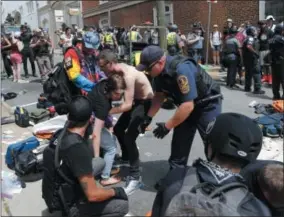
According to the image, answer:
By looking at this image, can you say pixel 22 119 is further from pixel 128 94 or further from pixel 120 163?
pixel 128 94

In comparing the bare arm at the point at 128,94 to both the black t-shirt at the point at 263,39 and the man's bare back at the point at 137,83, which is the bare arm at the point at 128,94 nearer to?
the man's bare back at the point at 137,83

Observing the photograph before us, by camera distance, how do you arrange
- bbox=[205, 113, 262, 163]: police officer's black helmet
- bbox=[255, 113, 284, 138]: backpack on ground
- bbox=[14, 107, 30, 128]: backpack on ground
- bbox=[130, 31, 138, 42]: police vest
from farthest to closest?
bbox=[130, 31, 138, 42]: police vest
bbox=[14, 107, 30, 128]: backpack on ground
bbox=[255, 113, 284, 138]: backpack on ground
bbox=[205, 113, 262, 163]: police officer's black helmet

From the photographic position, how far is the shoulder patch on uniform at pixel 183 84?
3084 millimetres

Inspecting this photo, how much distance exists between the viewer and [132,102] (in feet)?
12.7

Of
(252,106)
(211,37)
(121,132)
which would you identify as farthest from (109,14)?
(121,132)

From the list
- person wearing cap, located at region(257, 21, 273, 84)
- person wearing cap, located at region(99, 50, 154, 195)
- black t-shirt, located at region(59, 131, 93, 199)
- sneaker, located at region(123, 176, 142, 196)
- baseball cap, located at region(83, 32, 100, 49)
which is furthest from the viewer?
person wearing cap, located at region(257, 21, 273, 84)

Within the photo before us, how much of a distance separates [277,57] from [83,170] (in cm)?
608

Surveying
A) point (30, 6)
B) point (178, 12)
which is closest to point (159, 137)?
point (178, 12)

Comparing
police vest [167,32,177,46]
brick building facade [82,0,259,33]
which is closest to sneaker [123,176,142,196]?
police vest [167,32,177,46]

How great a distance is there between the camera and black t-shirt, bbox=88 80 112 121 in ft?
12.1

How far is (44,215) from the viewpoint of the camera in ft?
11.7

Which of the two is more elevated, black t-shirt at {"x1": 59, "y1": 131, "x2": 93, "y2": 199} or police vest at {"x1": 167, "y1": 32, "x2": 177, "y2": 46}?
police vest at {"x1": 167, "y1": 32, "x2": 177, "y2": 46}

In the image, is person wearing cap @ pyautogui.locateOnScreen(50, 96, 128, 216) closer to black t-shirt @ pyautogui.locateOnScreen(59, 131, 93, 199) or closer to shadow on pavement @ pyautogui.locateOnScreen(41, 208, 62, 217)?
black t-shirt @ pyautogui.locateOnScreen(59, 131, 93, 199)

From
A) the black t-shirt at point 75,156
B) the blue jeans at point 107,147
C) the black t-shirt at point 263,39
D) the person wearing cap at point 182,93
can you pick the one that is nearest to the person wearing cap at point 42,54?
the black t-shirt at point 263,39
